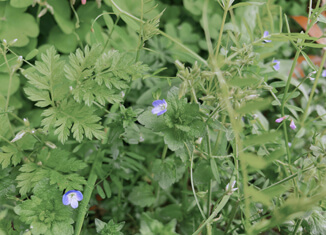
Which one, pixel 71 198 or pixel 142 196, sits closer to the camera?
pixel 71 198

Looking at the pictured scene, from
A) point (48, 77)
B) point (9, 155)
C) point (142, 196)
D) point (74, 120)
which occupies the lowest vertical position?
point (142, 196)

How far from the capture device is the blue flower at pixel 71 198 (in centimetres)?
121

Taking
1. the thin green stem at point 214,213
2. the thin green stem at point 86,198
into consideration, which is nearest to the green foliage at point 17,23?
the thin green stem at point 86,198

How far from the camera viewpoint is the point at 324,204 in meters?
1.26

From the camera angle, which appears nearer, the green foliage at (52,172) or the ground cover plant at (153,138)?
the ground cover plant at (153,138)

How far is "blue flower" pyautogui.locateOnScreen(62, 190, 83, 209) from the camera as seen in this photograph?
1.21 meters

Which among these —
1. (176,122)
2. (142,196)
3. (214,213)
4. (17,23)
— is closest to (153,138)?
(142,196)

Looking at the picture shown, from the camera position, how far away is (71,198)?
123cm

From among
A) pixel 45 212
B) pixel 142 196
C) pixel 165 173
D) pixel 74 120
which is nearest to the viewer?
pixel 45 212

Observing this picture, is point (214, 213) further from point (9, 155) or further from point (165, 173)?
point (9, 155)

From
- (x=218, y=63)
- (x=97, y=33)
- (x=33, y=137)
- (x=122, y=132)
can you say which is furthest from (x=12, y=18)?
(x=218, y=63)

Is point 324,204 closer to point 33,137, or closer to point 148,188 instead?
point 148,188

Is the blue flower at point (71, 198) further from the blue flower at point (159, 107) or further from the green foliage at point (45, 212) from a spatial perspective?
the blue flower at point (159, 107)

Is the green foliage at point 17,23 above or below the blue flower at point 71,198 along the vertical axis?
above
